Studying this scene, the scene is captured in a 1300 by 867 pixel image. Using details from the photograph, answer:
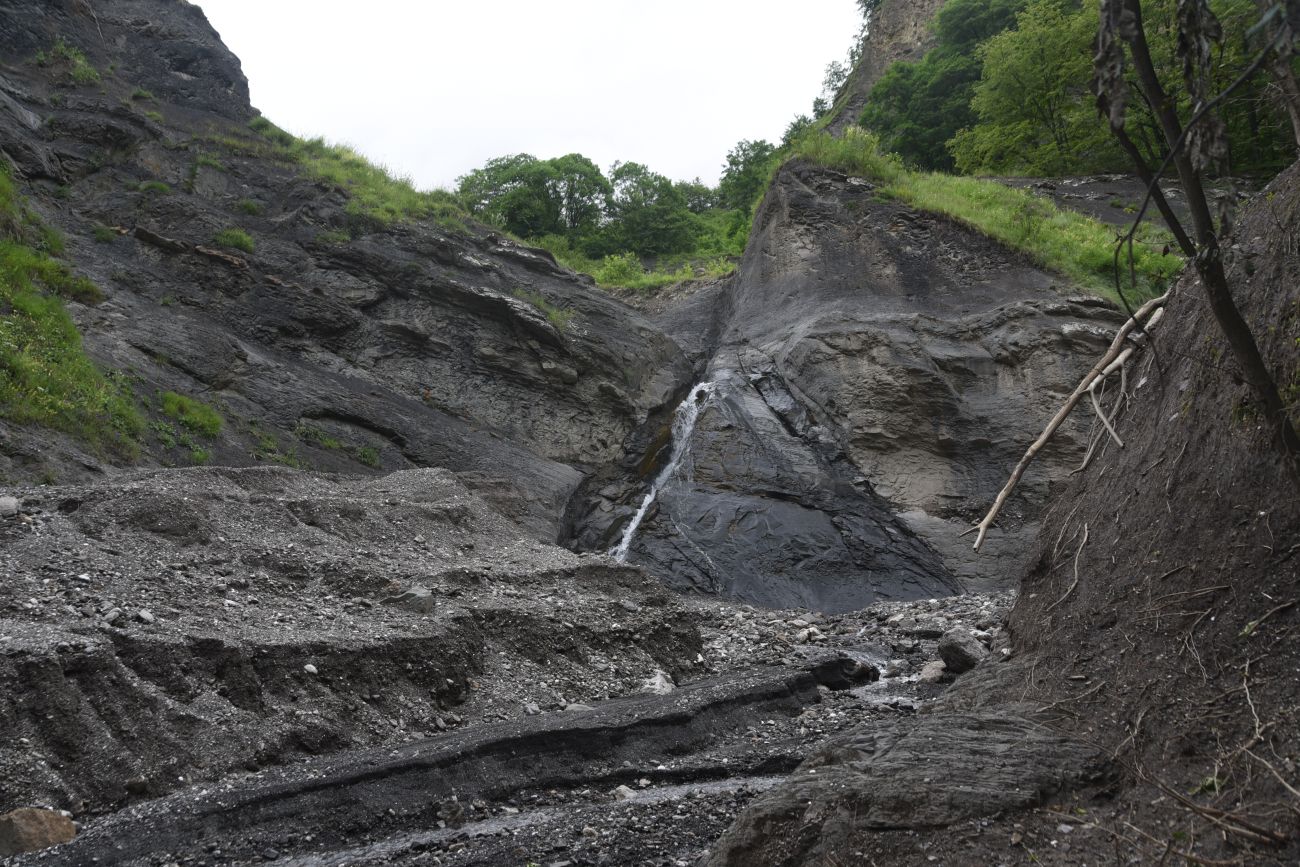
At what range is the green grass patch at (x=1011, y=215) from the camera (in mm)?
18953

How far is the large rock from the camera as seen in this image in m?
4.24

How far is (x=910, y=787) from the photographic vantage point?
3.43 m

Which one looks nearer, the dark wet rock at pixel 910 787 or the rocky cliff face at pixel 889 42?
the dark wet rock at pixel 910 787

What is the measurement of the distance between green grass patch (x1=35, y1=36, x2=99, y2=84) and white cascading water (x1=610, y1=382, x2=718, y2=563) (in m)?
17.2

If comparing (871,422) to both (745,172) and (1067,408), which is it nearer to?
(1067,408)

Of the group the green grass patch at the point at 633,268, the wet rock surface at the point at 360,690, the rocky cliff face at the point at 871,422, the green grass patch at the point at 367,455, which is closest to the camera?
the wet rock surface at the point at 360,690

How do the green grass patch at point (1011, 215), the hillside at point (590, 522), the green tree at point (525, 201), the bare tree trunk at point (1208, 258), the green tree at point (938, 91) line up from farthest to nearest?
the green tree at point (525, 201) → the green tree at point (938, 91) → the green grass patch at point (1011, 215) → the hillside at point (590, 522) → the bare tree trunk at point (1208, 258)

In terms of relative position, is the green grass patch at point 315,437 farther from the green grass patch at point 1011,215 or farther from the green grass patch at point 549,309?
the green grass patch at point 1011,215

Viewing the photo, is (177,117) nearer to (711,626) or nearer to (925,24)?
(711,626)

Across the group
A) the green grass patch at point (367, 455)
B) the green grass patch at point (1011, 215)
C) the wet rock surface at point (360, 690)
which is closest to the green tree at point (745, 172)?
the green grass patch at point (1011, 215)

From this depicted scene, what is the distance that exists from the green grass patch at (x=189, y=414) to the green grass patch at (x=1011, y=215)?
16.6m

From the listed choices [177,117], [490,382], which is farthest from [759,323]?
[177,117]

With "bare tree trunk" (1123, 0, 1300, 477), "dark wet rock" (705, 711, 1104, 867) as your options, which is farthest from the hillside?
"bare tree trunk" (1123, 0, 1300, 477)

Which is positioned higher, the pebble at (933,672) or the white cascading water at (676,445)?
the white cascading water at (676,445)
